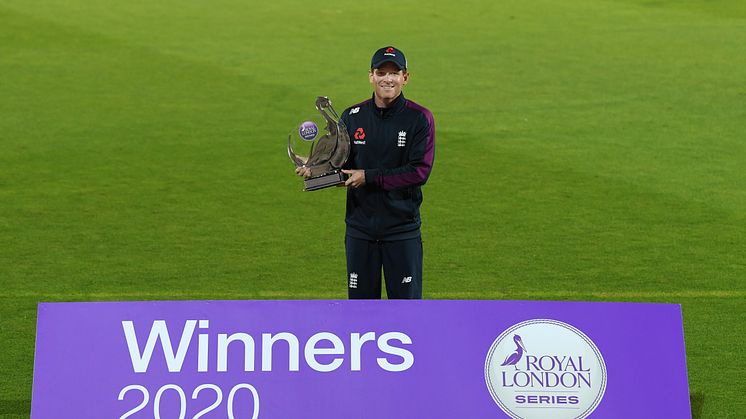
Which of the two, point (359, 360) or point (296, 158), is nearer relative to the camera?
point (359, 360)

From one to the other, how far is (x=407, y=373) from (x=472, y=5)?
14563mm

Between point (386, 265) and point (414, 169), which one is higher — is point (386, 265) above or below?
below

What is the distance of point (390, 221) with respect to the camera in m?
6.18

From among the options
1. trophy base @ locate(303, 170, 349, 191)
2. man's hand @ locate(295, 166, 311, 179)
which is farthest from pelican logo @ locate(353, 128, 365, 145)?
man's hand @ locate(295, 166, 311, 179)

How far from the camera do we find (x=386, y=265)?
630 centimetres

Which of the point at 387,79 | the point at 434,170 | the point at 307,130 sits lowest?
the point at 307,130

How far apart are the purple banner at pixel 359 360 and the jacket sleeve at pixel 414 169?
0.83 meters

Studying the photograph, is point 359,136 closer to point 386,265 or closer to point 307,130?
point 307,130

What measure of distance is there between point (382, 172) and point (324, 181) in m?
0.31

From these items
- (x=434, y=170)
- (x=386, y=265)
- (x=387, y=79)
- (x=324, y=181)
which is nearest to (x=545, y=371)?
(x=386, y=265)

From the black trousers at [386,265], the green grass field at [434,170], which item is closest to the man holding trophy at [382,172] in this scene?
the black trousers at [386,265]

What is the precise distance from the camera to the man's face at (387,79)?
19.8 ft

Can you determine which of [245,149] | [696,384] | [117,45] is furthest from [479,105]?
[696,384]

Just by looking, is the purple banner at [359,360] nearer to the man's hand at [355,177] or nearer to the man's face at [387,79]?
the man's hand at [355,177]
